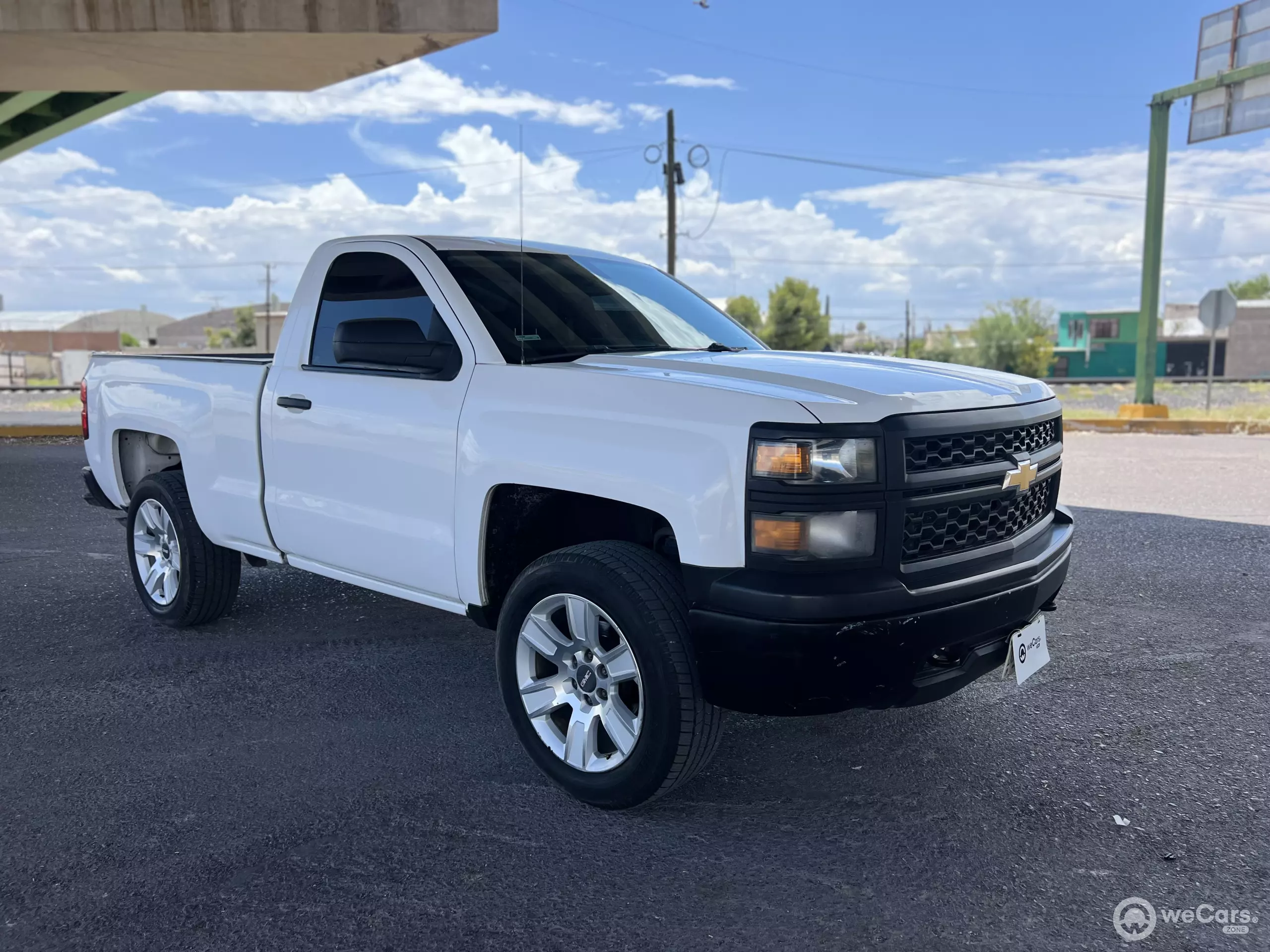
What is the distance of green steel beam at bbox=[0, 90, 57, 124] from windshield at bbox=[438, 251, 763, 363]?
2061 cm

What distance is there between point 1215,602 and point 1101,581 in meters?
0.67

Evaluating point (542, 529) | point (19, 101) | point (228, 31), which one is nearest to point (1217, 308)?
point (228, 31)

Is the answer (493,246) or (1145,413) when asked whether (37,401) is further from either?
(493,246)

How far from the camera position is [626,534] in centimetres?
379

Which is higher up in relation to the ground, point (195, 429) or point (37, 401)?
point (195, 429)

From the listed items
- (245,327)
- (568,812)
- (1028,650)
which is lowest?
(568,812)

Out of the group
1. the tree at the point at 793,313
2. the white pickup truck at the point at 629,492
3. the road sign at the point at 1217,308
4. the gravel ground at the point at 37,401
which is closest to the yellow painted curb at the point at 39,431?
the gravel ground at the point at 37,401

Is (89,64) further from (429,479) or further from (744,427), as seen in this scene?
(744,427)

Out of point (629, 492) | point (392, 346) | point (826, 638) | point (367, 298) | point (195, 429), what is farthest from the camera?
point (195, 429)

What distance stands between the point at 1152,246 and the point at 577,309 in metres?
17.6

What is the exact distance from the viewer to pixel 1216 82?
17.3 meters

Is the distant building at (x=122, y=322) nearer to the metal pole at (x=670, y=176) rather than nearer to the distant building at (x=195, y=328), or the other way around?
the distant building at (x=195, y=328)

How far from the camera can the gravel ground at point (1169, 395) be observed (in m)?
27.8

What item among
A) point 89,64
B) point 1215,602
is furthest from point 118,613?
point 89,64
